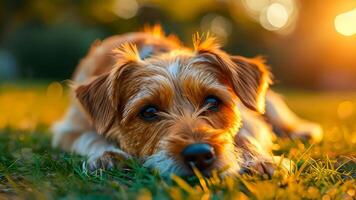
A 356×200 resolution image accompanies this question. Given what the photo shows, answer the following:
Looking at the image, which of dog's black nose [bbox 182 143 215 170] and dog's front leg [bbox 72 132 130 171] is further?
dog's front leg [bbox 72 132 130 171]

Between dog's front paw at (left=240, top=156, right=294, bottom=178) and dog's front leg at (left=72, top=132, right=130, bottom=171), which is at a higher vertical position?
dog's front paw at (left=240, top=156, right=294, bottom=178)

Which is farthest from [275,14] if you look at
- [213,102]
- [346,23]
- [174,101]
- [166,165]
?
[166,165]

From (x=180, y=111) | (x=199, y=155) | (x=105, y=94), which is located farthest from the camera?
(x=105, y=94)

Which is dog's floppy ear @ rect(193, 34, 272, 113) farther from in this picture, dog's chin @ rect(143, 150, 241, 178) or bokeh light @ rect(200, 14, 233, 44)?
bokeh light @ rect(200, 14, 233, 44)

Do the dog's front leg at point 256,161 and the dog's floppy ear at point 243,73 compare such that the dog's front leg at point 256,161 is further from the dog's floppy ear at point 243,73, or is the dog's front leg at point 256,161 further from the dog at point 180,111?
the dog's floppy ear at point 243,73

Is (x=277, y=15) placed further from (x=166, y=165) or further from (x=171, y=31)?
(x=166, y=165)

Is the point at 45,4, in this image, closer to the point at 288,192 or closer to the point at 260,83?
the point at 260,83

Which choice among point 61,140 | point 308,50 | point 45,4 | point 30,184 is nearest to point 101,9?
point 45,4

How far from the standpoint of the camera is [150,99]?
16.0 feet

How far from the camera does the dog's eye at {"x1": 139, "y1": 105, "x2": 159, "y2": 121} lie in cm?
489

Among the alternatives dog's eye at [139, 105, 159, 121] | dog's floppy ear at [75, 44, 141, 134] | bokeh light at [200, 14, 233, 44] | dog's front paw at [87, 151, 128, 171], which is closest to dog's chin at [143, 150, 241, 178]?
dog's front paw at [87, 151, 128, 171]

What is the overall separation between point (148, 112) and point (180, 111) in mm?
304

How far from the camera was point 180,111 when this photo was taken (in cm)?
476

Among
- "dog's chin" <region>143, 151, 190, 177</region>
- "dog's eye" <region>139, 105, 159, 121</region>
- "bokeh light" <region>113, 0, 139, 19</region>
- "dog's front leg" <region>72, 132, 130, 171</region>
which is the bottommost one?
"bokeh light" <region>113, 0, 139, 19</region>
